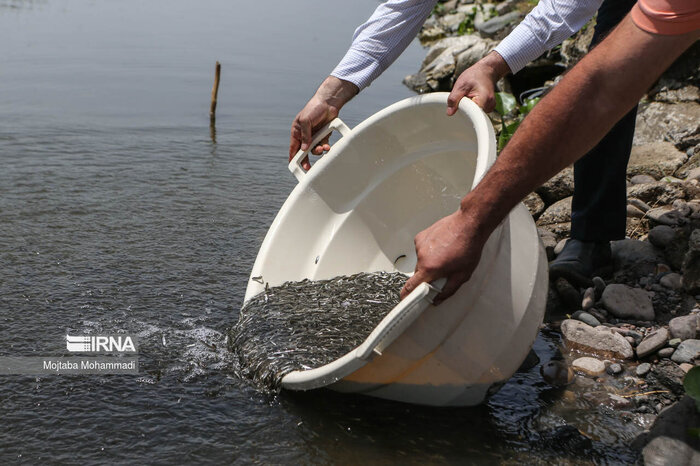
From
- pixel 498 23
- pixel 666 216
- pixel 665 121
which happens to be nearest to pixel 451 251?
pixel 666 216

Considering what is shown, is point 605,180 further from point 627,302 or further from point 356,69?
point 356,69

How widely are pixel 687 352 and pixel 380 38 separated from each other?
199cm

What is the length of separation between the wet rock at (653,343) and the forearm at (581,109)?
1411mm

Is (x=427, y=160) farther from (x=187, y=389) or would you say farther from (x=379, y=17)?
(x=187, y=389)

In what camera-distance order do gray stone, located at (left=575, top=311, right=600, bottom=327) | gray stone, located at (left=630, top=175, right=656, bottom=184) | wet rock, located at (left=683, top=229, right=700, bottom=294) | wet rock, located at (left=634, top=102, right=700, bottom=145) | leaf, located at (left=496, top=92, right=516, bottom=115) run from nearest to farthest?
wet rock, located at (left=683, top=229, right=700, bottom=294) → gray stone, located at (left=575, top=311, right=600, bottom=327) → gray stone, located at (left=630, top=175, right=656, bottom=184) → wet rock, located at (left=634, top=102, right=700, bottom=145) → leaf, located at (left=496, top=92, right=516, bottom=115)

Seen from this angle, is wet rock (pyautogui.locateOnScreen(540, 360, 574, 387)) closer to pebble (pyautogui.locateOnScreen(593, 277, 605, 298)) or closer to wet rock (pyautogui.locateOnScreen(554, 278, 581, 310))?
wet rock (pyautogui.locateOnScreen(554, 278, 581, 310))

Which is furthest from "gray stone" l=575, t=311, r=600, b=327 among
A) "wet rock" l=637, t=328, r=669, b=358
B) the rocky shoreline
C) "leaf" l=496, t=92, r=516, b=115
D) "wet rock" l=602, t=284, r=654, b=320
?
"leaf" l=496, t=92, r=516, b=115

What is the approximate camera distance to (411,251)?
3.88 meters

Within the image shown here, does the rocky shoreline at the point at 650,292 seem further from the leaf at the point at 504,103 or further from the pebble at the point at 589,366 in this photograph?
the leaf at the point at 504,103

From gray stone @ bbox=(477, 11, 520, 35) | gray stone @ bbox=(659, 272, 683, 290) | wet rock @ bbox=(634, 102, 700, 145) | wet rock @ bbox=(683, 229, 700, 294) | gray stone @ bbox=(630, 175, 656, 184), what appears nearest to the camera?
wet rock @ bbox=(683, 229, 700, 294)

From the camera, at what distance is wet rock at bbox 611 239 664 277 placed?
12.2 feet

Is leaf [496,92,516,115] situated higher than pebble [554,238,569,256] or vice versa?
leaf [496,92,516,115]

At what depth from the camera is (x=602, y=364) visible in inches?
122

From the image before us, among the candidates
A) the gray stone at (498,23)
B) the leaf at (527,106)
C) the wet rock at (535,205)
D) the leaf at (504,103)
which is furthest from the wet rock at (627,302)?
the gray stone at (498,23)
